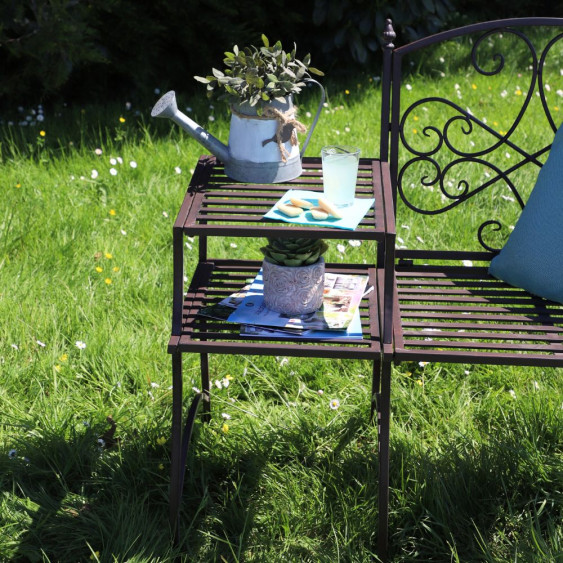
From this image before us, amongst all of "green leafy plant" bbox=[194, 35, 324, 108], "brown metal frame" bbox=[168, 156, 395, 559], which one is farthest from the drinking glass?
"green leafy plant" bbox=[194, 35, 324, 108]

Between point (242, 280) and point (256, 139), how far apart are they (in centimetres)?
41

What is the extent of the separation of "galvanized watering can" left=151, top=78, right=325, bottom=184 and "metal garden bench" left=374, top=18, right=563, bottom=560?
0.37m

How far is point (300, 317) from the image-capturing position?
1.88 m

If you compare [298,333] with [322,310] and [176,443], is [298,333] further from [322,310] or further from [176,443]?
[176,443]

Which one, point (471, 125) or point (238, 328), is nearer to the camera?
point (238, 328)

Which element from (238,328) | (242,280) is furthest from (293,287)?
(242,280)

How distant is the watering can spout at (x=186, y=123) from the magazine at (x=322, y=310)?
34 cm

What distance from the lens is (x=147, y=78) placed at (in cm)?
460

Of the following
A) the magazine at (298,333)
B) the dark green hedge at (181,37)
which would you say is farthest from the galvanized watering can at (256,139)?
the dark green hedge at (181,37)

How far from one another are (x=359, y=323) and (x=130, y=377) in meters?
0.86

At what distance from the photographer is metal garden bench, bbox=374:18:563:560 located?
1.89 meters

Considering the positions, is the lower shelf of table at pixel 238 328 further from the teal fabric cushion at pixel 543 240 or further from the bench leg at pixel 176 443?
the teal fabric cushion at pixel 543 240

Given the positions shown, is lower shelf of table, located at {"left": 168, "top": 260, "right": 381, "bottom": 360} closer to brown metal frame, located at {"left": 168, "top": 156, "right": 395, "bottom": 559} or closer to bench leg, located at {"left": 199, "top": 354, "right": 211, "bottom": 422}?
brown metal frame, located at {"left": 168, "top": 156, "right": 395, "bottom": 559}

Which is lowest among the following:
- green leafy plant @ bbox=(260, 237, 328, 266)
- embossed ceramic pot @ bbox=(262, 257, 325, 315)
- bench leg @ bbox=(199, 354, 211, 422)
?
bench leg @ bbox=(199, 354, 211, 422)
